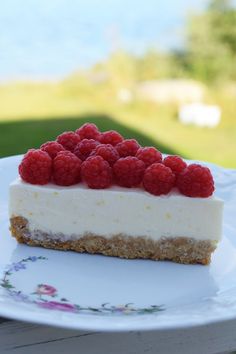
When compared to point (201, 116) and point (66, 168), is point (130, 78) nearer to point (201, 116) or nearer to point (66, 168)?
point (201, 116)

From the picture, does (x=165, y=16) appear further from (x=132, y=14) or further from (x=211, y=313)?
(x=211, y=313)

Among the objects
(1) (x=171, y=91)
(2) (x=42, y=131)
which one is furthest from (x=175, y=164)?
(1) (x=171, y=91)

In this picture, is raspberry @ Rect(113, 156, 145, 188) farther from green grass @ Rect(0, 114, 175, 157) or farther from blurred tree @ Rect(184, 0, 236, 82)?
blurred tree @ Rect(184, 0, 236, 82)

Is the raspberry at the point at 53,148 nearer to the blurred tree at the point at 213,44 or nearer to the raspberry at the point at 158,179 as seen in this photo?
the raspberry at the point at 158,179

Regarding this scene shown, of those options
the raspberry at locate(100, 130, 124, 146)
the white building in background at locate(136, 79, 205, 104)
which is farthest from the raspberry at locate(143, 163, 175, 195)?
the white building in background at locate(136, 79, 205, 104)

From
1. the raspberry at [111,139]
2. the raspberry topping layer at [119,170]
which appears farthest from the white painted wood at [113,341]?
the raspberry at [111,139]

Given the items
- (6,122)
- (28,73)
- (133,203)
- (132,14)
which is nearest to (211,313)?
(133,203)
